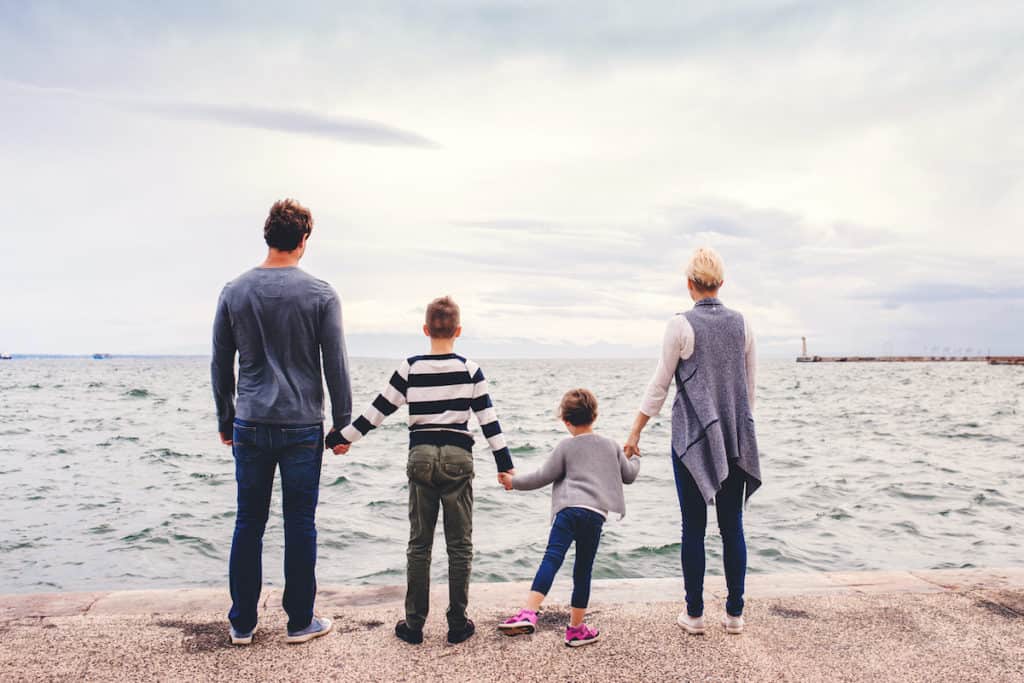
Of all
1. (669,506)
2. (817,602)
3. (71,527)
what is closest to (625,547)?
(669,506)

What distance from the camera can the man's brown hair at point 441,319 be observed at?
376cm

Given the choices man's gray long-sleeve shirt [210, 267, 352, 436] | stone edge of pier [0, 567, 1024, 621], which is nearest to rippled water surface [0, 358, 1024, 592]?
stone edge of pier [0, 567, 1024, 621]

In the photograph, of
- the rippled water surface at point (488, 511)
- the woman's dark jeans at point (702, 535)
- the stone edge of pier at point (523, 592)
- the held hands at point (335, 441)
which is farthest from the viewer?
the rippled water surface at point (488, 511)

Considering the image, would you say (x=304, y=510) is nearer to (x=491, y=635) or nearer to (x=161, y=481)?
(x=491, y=635)

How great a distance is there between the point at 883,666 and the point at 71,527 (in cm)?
1063

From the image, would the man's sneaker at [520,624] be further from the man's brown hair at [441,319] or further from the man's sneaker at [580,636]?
the man's brown hair at [441,319]

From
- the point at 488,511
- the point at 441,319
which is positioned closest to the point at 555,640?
the point at 441,319

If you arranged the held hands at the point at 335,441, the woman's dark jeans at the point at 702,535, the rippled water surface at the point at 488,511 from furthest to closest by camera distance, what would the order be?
1. the rippled water surface at the point at 488,511
2. the woman's dark jeans at the point at 702,535
3. the held hands at the point at 335,441

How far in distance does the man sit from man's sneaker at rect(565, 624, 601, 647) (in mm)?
1286

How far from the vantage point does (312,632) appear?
3.74 metres

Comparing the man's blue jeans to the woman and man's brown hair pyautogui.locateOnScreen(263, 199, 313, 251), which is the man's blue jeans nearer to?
man's brown hair pyautogui.locateOnScreen(263, 199, 313, 251)

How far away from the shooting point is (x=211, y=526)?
10508 millimetres

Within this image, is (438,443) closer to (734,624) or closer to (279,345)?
(279,345)

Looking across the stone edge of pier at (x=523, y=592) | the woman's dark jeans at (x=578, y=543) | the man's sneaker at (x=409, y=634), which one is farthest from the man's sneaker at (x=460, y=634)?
the stone edge of pier at (x=523, y=592)
